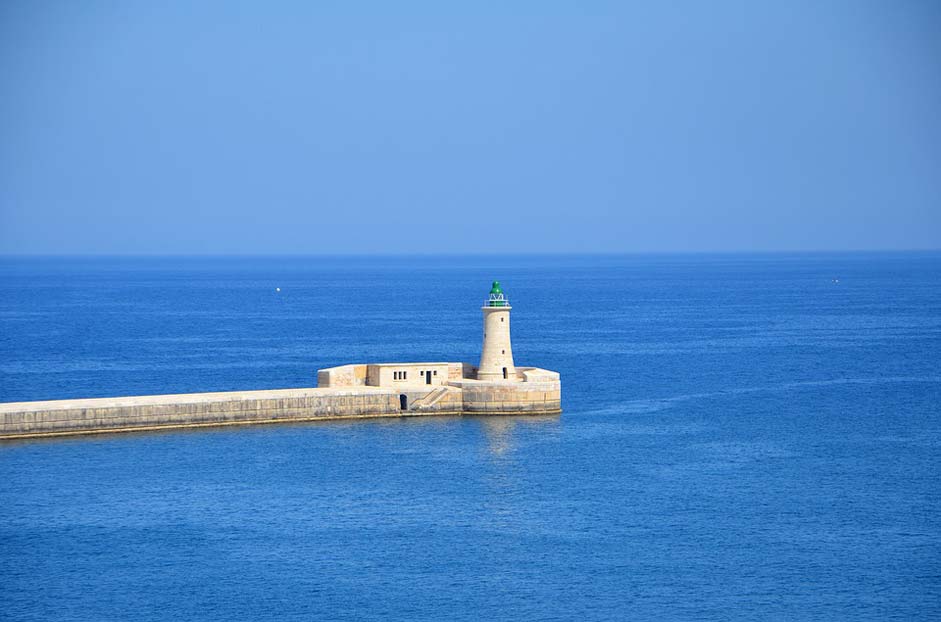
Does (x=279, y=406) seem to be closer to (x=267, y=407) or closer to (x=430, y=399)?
(x=267, y=407)

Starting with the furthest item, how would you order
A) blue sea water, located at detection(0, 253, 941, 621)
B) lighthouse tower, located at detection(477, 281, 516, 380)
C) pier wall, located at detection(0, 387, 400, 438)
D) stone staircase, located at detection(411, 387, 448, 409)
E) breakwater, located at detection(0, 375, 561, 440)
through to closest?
lighthouse tower, located at detection(477, 281, 516, 380)
stone staircase, located at detection(411, 387, 448, 409)
breakwater, located at detection(0, 375, 561, 440)
pier wall, located at detection(0, 387, 400, 438)
blue sea water, located at detection(0, 253, 941, 621)

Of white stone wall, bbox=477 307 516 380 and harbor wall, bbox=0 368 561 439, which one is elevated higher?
white stone wall, bbox=477 307 516 380

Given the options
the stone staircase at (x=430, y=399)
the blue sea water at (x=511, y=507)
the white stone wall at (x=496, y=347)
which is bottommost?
the blue sea water at (x=511, y=507)

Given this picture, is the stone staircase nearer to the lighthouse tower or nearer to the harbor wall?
the harbor wall

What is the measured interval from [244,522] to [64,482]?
32.3 ft

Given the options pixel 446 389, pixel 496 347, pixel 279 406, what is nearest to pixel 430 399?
pixel 446 389

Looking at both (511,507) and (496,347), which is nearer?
(511,507)

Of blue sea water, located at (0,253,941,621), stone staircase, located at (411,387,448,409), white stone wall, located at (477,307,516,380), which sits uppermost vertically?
white stone wall, located at (477,307,516,380)

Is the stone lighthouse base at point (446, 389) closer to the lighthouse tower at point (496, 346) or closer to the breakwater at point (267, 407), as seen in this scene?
the breakwater at point (267, 407)

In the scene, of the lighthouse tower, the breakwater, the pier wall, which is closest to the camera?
the pier wall

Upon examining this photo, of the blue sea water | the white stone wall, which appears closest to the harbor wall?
the blue sea water

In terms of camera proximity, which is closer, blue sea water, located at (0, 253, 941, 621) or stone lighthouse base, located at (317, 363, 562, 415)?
blue sea water, located at (0, 253, 941, 621)

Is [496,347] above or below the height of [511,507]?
above

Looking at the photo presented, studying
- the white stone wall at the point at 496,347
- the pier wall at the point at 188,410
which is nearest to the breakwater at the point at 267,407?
the pier wall at the point at 188,410
